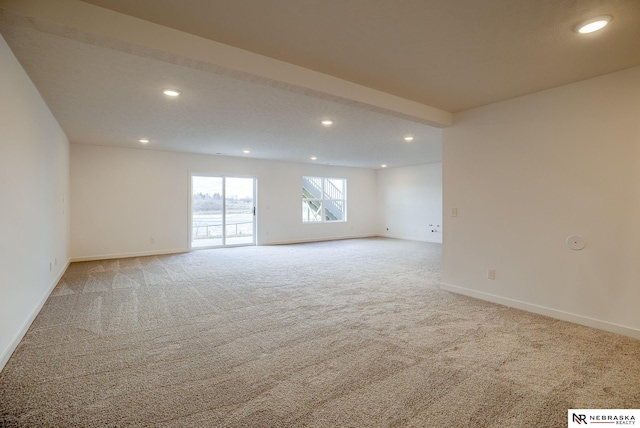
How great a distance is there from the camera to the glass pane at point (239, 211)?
8.25 meters

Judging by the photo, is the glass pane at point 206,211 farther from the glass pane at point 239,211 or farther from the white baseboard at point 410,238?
the white baseboard at point 410,238

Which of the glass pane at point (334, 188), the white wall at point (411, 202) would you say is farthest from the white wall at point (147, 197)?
the white wall at point (411, 202)

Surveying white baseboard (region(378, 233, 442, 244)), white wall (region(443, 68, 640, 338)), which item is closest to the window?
white baseboard (region(378, 233, 442, 244))

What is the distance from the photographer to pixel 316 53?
8.04 feet

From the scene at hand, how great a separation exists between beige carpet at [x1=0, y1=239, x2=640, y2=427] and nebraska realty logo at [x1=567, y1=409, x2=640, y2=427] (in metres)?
0.05

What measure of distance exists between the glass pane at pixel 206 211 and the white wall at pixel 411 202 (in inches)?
219

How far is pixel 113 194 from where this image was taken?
6.63m

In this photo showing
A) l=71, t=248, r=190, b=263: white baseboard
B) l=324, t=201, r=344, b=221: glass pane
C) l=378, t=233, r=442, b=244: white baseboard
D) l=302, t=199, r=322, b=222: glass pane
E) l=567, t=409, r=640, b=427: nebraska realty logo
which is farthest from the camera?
l=324, t=201, r=344, b=221: glass pane

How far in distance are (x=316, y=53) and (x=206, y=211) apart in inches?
248

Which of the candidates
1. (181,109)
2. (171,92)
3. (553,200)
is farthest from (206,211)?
(553,200)

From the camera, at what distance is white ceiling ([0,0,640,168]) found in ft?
6.14

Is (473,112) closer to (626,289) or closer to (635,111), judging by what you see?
(635,111)

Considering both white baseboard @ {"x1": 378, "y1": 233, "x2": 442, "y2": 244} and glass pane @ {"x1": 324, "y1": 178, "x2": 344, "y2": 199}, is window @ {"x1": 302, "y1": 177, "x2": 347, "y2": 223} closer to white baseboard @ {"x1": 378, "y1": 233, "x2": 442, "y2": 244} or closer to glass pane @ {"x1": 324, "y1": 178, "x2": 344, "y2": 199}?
glass pane @ {"x1": 324, "y1": 178, "x2": 344, "y2": 199}

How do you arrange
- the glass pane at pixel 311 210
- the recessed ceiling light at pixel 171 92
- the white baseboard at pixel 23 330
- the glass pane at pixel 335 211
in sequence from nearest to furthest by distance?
1. the white baseboard at pixel 23 330
2. the recessed ceiling light at pixel 171 92
3. the glass pane at pixel 311 210
4. the glass pane at pixel 335 211
